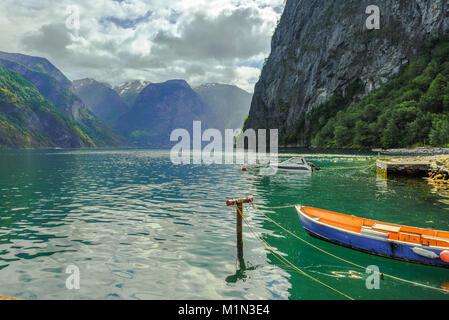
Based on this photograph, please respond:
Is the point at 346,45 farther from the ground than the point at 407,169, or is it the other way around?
the point at 346,45

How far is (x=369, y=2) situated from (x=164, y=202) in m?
170

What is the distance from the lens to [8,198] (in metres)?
29.5

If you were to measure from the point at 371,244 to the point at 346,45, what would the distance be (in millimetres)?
167541

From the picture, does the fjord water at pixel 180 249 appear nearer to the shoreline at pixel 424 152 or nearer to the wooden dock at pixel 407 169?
the wooden dock at pixel 407 169

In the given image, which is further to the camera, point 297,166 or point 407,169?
point 297,166

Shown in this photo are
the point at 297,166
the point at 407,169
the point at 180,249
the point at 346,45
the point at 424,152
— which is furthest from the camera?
the point at 346,45

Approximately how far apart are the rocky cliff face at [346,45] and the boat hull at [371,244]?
468 ft

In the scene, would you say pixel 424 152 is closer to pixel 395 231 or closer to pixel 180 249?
pixel 395 231

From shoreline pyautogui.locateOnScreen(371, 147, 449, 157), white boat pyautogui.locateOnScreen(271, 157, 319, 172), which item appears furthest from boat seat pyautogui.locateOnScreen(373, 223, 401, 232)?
shoreline pyautogui.locateOnScreen(371, 147, 449, 157)

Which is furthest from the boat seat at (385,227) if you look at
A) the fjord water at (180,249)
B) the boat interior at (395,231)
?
the fjord water at (180,249)

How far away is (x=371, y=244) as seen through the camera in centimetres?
1457

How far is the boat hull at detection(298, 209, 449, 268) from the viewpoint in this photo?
13035 mm

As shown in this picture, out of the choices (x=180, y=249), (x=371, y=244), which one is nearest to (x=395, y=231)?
(x=371, y=244)
